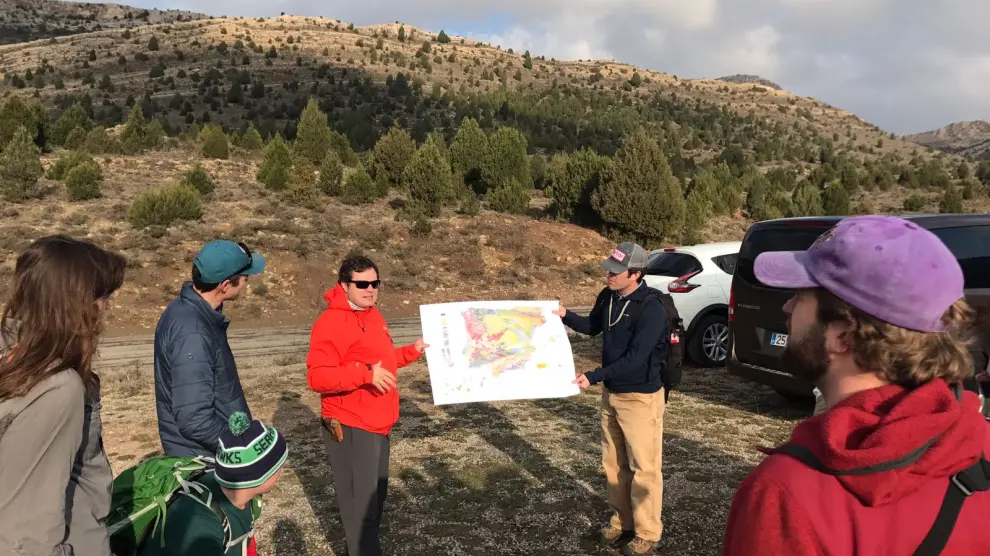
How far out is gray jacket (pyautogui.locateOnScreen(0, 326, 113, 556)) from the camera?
175 centimetres

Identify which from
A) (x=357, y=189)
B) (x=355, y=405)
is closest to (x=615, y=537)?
(x=355, y=405)

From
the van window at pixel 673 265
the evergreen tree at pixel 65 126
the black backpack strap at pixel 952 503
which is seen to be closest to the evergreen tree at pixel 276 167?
the evergreen tree at pixel 65 126

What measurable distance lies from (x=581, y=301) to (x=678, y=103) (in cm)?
6374

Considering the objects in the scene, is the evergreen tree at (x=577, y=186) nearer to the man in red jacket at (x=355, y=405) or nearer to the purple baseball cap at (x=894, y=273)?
the man in red jacket at (x=355, y=405)

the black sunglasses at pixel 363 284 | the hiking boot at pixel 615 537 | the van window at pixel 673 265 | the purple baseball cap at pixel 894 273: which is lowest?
the hiking boot at pixel 615 537

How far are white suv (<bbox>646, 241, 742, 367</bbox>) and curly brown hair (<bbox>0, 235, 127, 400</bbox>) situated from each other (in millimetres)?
8782

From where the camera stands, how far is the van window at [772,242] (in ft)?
22.6

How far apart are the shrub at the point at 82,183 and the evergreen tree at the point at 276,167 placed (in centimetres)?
611

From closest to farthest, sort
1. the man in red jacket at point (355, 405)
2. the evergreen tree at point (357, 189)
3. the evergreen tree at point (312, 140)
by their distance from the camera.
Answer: the man in red jacket at point (355, 405), the evergreen tree at point (357, 189), the evergreen tree at point (312, 140)

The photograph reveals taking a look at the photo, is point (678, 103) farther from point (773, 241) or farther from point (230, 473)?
point (230, 473)

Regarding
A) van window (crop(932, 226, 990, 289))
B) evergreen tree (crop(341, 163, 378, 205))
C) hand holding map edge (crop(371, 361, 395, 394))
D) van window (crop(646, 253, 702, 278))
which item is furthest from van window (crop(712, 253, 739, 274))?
evergreen tree (crop(341, 163, 378, 205))

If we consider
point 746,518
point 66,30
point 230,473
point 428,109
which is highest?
point 66,30

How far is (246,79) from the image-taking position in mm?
54750

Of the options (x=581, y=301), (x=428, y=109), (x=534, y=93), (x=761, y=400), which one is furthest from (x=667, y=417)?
(x=534, y=93)
